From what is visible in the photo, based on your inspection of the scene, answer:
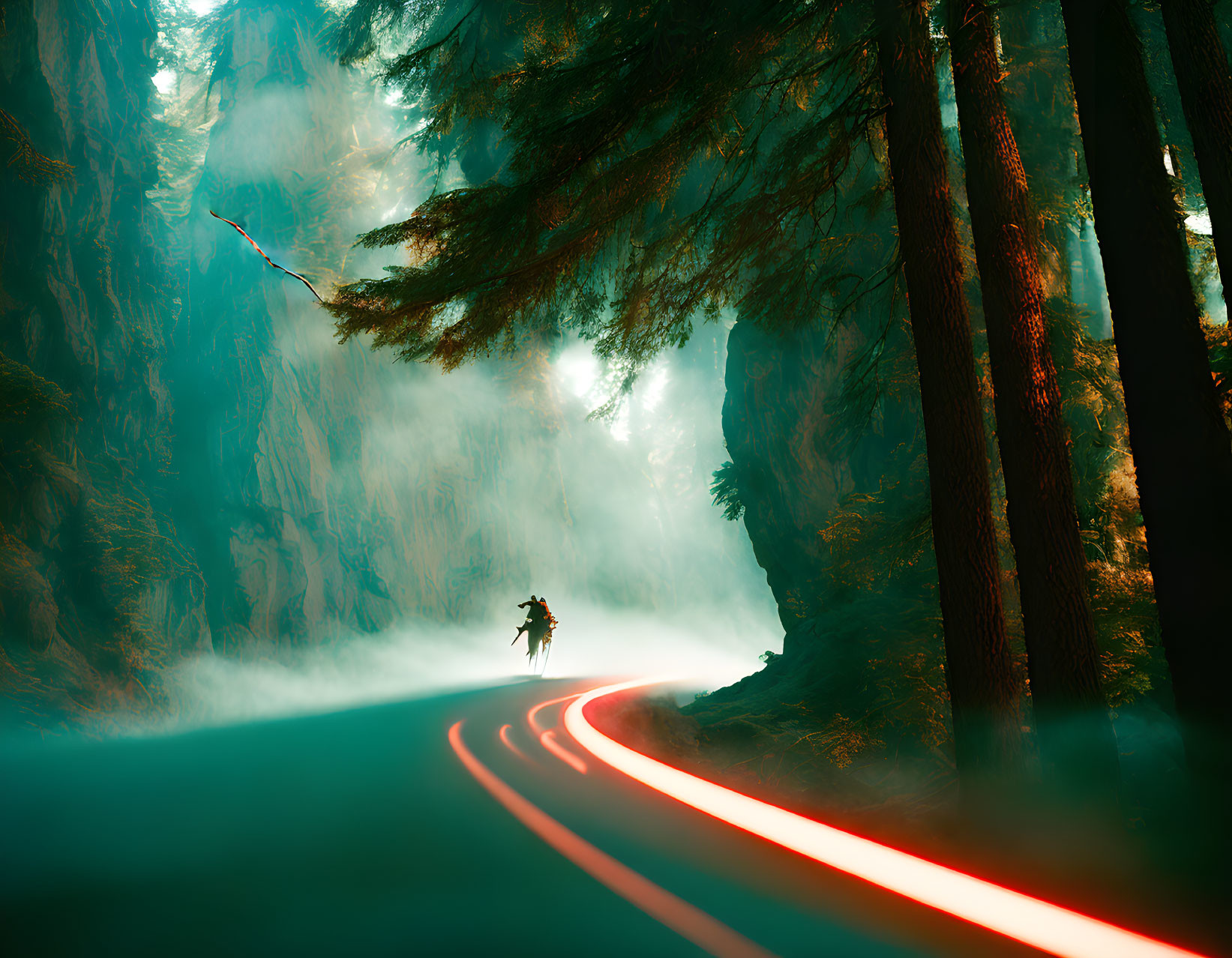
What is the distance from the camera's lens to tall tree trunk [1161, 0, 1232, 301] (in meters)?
4.47

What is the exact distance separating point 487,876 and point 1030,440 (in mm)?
5434

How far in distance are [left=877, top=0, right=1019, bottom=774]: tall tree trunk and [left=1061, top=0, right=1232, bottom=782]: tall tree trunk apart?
1059 mm

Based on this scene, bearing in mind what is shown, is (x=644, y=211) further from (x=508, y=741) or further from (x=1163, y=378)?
(x=508, y=741)

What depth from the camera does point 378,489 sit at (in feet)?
77.7

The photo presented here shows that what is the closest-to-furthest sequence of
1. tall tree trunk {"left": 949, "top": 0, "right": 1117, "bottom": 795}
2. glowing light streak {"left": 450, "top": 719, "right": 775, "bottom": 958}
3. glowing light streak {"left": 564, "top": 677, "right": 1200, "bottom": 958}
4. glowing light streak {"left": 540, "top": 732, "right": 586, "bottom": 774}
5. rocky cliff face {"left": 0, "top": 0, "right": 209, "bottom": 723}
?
glowing light streak {"left": 564, "top": 677, "right": 1200, "bottom": 958} < glowing light streak {"left": 450, "top": 719, "right": 775, "bottom": 958} < glowing light streak {"left": 540, "top": 732, "right": 586, "bottom": 774} < tall tree trunk {"left": 949, "top": 0, "right": 1117, "bottom": 795} < rocky cliff face {"left": 0, "top": 0, "right": 209, "bottom": 723}

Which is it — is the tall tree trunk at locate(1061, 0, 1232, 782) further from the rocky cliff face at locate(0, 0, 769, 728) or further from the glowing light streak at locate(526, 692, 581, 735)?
the rocky cliff face at locate(0, 0, 769, 728)

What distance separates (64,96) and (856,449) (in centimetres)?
1822

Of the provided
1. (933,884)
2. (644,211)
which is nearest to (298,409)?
(644,211)

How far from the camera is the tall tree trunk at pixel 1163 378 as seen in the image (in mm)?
4391

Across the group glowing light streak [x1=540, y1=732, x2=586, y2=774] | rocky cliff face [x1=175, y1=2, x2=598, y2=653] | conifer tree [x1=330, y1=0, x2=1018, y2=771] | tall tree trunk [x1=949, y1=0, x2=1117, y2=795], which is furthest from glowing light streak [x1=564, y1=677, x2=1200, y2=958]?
rocky cliff face [x1=175, y1=2, x2=598, y2=653]

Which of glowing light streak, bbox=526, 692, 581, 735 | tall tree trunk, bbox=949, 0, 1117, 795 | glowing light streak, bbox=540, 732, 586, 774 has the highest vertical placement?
tall tree trunk, bbox=949, 0, 1117, 795

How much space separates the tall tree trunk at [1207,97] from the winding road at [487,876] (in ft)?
15.5

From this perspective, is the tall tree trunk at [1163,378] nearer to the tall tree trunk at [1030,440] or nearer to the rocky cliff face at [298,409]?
the tall tree trunk at [1030,440]

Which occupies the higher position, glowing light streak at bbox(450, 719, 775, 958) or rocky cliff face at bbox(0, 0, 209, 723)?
rocky cliff face at bbox(0, 0, 209, 723)
